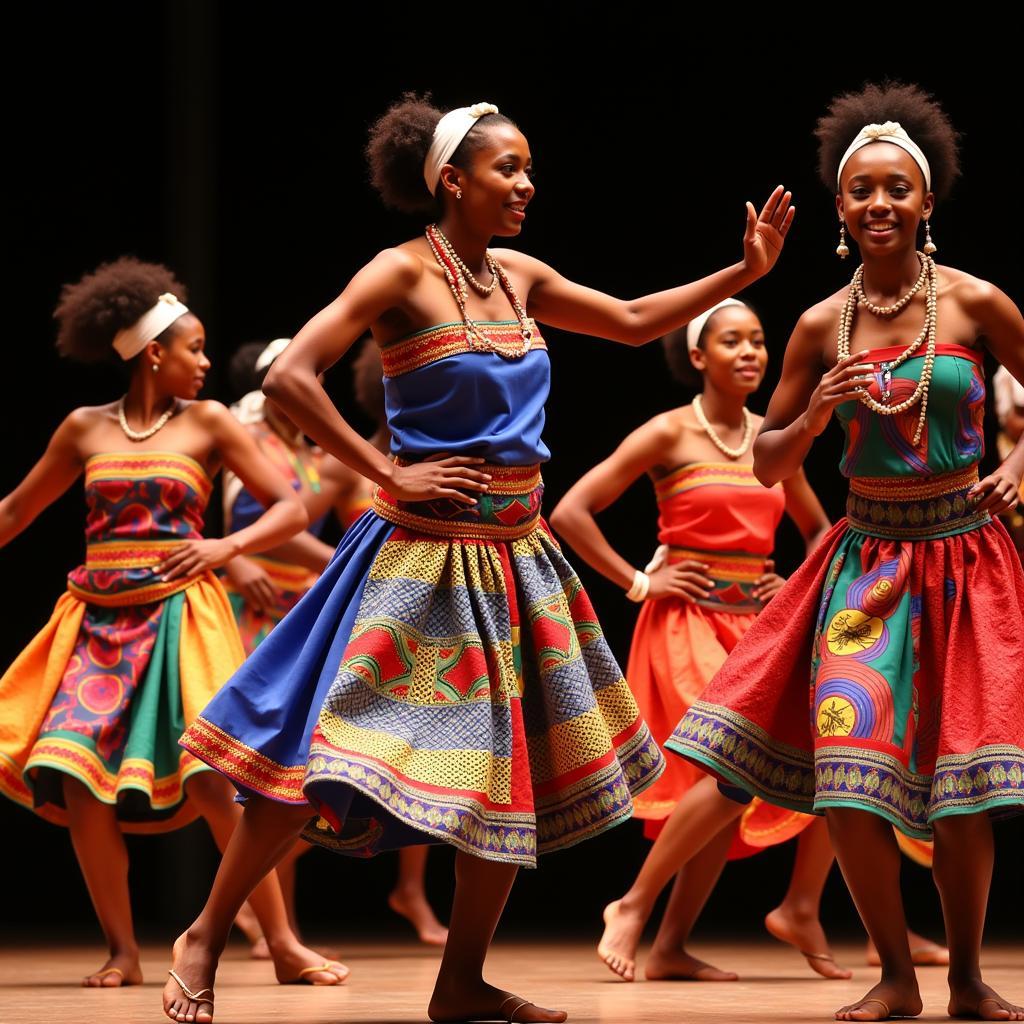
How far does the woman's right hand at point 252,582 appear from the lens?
5652 mm

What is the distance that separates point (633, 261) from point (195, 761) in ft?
11.5

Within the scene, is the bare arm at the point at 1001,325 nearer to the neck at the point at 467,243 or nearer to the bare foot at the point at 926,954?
the neck at the point at 467,243

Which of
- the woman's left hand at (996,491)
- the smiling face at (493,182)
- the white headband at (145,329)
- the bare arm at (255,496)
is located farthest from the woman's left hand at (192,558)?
the woman's left hand at (996,491)

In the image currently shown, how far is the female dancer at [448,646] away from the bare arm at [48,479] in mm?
1430

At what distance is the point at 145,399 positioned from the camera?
4.93 m

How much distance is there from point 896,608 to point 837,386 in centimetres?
43

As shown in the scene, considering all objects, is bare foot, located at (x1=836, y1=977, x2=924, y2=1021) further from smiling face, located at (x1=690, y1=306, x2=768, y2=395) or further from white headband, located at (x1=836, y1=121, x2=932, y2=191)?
smiling face, located at (x1=690, y1=306, x2=768, y2=395)

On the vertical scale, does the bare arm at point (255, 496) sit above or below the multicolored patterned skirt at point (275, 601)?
above

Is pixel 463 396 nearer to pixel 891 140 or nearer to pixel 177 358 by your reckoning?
pixel 891 140

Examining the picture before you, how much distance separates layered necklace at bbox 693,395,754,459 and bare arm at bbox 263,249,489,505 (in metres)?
1.86

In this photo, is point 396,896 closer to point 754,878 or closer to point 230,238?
point 754,878

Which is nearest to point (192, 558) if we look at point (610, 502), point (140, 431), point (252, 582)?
point (140, 431)

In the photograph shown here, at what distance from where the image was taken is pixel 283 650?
362 centimetres

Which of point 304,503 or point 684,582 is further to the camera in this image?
point 304,503
